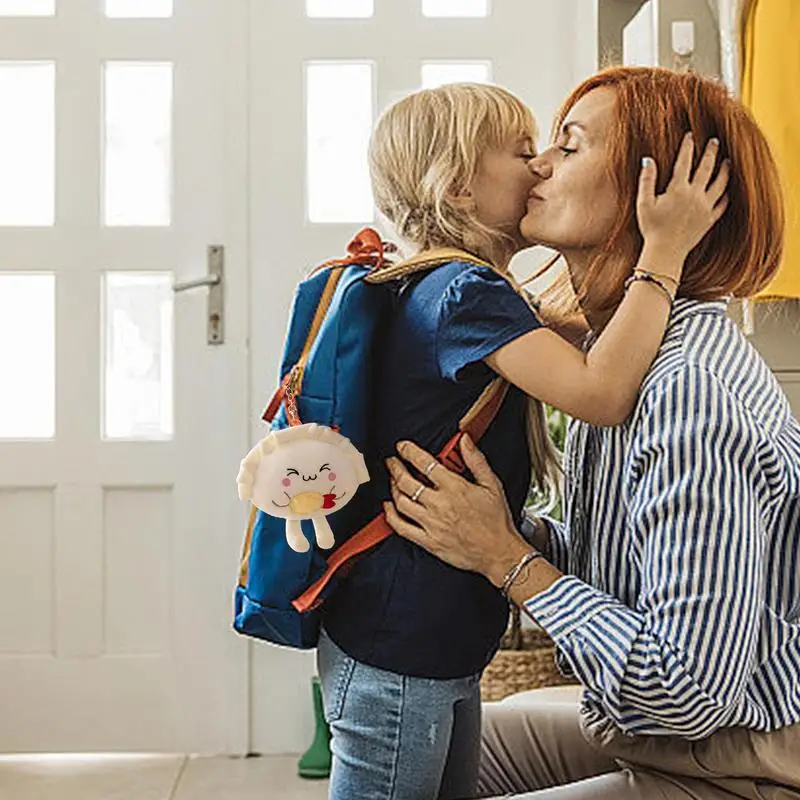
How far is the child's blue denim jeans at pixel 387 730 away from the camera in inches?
56.1

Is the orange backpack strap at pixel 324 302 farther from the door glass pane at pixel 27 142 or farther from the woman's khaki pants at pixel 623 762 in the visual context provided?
the door glass pane at pixel 27 142

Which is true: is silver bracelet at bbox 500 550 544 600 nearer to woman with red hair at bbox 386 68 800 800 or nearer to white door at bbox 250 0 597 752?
woman with red hair at bbox 386 68 800 800

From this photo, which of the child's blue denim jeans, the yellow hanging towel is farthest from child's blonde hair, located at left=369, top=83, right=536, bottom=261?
the yellow hanging towel

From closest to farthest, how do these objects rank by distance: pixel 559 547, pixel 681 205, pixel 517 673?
pixel 681 205
pixel 559 547
pixel 517 673

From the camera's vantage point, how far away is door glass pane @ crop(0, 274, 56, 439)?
11.5 ft

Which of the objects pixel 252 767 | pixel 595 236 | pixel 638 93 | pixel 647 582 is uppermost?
pixel 638 93

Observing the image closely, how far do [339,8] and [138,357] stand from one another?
3.14 ft

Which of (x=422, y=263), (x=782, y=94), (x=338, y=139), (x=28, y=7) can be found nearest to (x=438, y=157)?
(x=422, y=263)

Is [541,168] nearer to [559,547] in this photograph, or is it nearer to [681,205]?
[681,205]

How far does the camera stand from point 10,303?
11.5ft

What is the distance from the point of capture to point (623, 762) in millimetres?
1449

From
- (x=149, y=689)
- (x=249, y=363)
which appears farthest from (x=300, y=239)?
(x=149, y=689)

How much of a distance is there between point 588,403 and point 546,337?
0.07 meters

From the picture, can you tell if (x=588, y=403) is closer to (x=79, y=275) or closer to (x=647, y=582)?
(x=647, y=582)
